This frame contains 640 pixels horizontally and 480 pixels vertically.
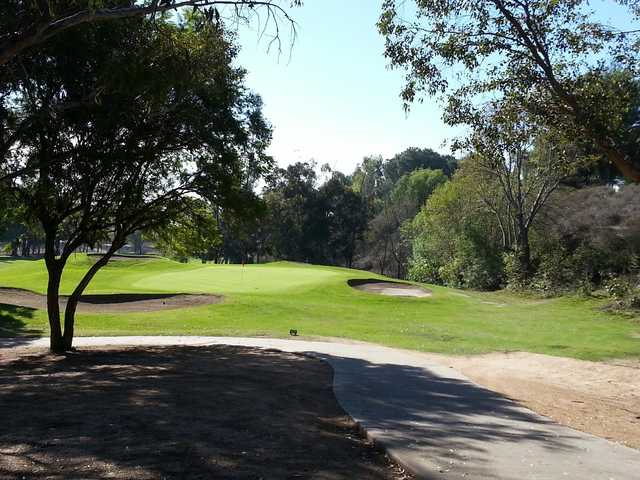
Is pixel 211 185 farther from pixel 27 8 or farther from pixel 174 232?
pixel 27 8

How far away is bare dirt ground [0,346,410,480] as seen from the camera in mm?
5043

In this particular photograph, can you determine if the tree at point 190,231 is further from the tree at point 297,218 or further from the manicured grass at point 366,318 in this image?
the tree at point 297,218

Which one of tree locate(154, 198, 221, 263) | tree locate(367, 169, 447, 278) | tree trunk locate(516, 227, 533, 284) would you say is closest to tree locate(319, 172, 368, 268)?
tree locate(367, 169, 447, 278)

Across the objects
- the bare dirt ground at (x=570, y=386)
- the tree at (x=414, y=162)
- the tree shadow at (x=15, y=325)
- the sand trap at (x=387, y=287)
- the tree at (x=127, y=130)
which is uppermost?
the tree at (x=414, y=162)

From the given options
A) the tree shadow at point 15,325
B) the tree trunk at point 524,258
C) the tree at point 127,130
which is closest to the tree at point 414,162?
the tree trunk at point 524,258

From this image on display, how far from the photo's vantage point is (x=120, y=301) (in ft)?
91.8

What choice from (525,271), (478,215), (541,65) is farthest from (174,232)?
(478,215)

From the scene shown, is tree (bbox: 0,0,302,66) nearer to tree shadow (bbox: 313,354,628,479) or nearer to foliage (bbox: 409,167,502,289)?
tree shadow (bbox: 313,354,628,479)

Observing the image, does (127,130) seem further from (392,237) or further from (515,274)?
(392,237)

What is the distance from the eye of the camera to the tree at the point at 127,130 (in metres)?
11.1

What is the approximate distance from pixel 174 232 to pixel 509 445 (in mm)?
12132

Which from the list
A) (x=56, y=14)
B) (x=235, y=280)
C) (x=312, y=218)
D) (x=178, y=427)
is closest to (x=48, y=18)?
(x=56, y=14)

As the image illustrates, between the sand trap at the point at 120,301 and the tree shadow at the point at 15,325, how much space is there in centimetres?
154

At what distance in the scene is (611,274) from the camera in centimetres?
3353
